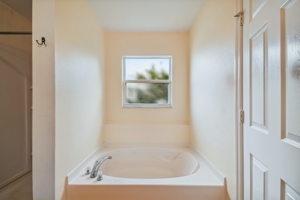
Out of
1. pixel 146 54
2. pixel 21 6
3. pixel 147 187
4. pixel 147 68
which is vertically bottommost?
pixel 147 187

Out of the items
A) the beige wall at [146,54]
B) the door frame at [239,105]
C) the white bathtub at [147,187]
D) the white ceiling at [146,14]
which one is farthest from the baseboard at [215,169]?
the white ceiling at [146,14]

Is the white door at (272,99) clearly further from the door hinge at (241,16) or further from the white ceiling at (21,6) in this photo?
the white ceiling at (21,6)

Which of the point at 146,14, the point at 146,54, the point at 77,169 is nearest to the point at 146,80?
the point at 146,54

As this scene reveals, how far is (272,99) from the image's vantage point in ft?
2.48

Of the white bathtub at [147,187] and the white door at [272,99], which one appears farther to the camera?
the white bathtub at [147,187]

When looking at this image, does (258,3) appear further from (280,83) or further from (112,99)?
(112,99)

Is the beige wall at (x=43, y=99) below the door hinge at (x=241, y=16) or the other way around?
below

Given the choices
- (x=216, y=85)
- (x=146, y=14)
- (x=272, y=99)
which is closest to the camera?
(x=272, y=99)

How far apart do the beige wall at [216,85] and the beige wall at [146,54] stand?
0.35 m

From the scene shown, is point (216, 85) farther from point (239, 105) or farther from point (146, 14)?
point (146, 14)

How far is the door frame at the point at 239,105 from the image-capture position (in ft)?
3.63

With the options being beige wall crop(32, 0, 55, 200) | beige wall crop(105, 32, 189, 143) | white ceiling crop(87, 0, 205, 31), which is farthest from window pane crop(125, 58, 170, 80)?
beige wall crop(32, 0, 55, 200)

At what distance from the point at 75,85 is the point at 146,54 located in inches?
53.4

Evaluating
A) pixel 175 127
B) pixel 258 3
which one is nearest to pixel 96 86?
pixel 175 127
